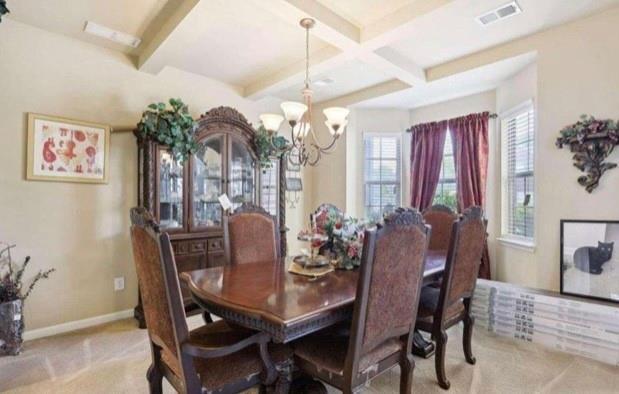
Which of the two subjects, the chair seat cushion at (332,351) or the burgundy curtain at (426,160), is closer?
the chair seat cushion at (332,351)

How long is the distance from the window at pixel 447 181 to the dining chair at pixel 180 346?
354 centimetres

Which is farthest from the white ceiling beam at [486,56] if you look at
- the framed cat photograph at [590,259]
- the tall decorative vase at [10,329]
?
the tall decorative vase at [10,329]

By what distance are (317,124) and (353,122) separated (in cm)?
59

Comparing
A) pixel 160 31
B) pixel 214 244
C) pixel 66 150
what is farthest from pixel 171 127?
pixel 214 244

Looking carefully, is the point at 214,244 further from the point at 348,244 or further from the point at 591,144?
the point at 591,144

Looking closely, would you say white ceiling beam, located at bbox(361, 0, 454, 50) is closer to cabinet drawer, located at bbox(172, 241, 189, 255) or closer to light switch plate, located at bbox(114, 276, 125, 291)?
cabinet drawer, located at bbox(172, 241, 189, 255)

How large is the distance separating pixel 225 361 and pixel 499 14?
3.15m

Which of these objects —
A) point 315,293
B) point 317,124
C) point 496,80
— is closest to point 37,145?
point 315,293

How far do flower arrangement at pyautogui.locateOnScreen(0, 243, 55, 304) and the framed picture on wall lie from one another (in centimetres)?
70

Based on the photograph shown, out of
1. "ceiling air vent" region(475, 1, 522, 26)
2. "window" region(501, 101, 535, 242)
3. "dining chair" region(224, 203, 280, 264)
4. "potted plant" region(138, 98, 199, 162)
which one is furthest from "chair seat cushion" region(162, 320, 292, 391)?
A: "window" region(501, 101, 535, 242)

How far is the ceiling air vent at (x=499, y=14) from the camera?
2.56 meters

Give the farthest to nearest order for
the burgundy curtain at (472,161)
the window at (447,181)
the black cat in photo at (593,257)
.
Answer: the window at (447,181), the burgundy curtain at (472,161), the black cat in photo at (593,257)

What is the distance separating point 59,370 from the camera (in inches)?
94.1

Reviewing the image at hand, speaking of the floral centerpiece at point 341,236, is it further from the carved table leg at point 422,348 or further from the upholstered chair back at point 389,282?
the carved table leg at point 422,348
